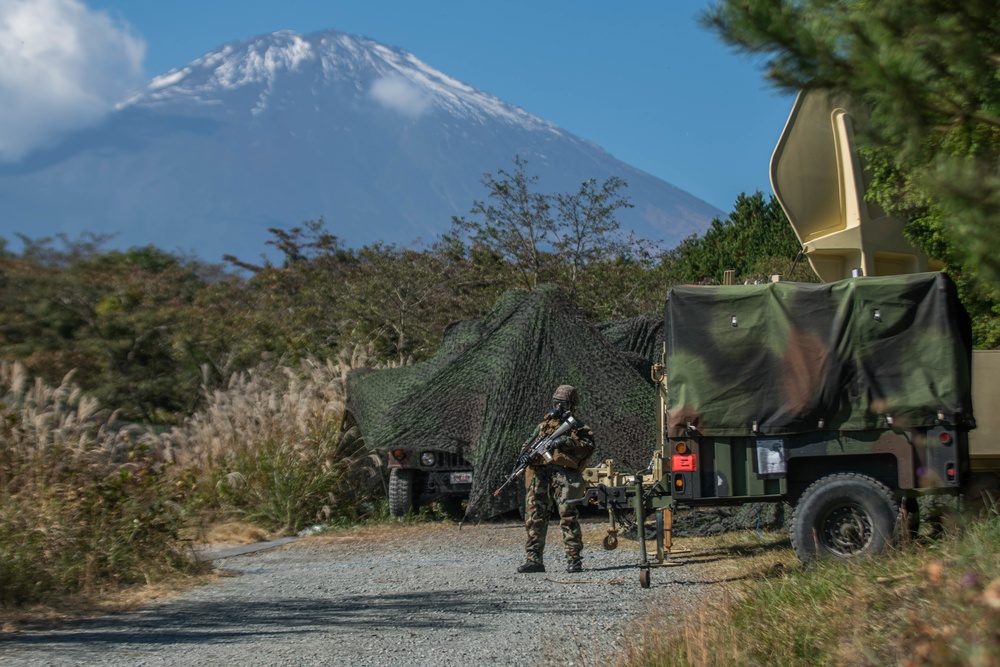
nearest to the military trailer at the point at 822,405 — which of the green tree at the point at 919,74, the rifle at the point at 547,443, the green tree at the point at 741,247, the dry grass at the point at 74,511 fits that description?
the rifle at the point at 547,443

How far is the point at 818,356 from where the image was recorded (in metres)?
9.60

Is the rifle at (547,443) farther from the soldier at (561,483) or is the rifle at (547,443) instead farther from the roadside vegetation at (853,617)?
the roadside vegetation at (853,617)

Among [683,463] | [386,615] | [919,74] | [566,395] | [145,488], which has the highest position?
[919,74]

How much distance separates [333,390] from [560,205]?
8.54 meters

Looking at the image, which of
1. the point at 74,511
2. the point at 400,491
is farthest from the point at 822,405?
the point at 400,491

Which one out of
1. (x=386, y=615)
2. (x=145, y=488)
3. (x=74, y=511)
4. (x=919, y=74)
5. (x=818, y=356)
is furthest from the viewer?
(x=145, y=488)

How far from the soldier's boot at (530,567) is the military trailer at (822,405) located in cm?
127

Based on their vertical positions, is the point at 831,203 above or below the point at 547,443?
above

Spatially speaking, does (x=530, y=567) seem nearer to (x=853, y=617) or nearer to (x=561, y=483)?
(x=561, y=483)

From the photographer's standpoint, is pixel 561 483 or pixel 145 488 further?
pixel 145 488

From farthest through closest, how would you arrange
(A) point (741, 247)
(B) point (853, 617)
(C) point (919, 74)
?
1. (A) point (741, 247)
2. (B) point (853, 617)
3. (C) point (919, 74)

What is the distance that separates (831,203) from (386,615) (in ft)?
27.2

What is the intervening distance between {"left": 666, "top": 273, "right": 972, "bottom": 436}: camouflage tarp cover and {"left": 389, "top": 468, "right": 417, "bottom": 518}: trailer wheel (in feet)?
19.9

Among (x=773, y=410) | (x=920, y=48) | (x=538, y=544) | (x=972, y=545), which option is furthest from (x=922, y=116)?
(x=538, y=544)
